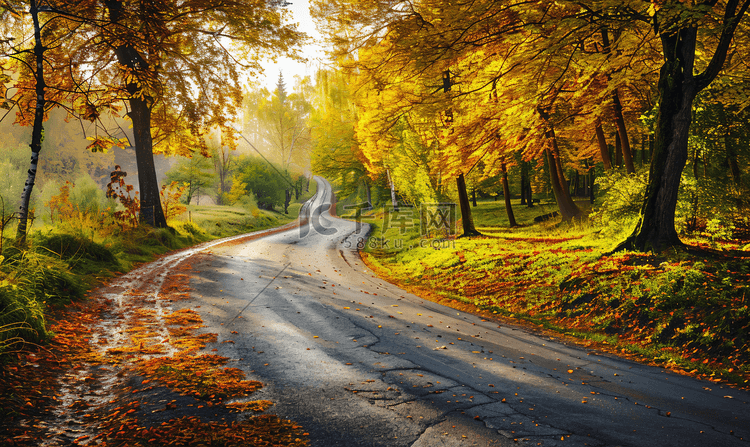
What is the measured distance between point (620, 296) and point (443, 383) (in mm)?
4801

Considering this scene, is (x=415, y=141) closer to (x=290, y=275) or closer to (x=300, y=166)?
(x=290, y=275)

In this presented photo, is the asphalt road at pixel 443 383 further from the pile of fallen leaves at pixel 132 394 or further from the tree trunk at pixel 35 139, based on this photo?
the tree trunk at pixel 35 139

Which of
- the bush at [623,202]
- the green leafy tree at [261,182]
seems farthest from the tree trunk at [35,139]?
the green leafy tree at [261,182]

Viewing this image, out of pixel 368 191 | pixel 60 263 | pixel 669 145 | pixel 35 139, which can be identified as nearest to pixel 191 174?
pixel 368 191

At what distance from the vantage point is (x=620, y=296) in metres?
6.88

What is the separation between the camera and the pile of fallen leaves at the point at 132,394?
2996mm

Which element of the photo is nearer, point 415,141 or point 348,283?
point 348,283

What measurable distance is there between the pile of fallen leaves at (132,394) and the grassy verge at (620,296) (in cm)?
562

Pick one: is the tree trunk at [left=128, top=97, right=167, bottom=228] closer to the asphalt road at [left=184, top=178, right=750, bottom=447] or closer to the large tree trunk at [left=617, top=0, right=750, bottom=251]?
the asphalt road at [left=184, top=178, right=750, bottom=447]

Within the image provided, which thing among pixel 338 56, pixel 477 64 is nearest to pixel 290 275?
pixel 338 56

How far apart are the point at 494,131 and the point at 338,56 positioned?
489cm

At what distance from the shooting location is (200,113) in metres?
15.1

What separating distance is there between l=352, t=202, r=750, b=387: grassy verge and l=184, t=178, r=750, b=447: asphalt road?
3.01ft

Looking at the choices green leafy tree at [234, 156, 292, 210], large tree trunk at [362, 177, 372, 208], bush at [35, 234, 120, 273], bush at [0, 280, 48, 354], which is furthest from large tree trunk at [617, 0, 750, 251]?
A: green leafy tree at [234, 156, 292, 210]
